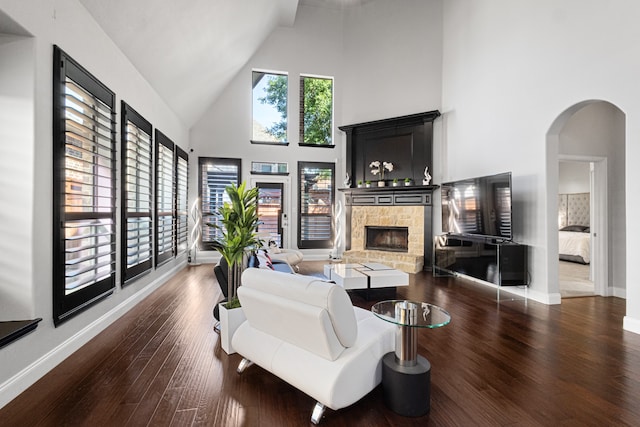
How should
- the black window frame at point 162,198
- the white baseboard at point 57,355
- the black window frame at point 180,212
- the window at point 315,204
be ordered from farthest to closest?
1. the window at point 315,204
2. the black window frame at point 180,212
3. the black window frame at point 162,198
4. the white baseboard at point 57,355

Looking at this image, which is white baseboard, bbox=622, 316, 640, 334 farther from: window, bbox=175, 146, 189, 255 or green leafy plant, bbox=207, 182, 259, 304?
window, bbox=175, 146, 189, 255

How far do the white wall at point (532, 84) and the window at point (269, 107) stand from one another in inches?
143

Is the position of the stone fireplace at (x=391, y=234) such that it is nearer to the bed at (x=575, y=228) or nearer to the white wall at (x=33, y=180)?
the bed at (x=575, y=228)

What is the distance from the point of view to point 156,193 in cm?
469

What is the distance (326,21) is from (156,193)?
5779mm

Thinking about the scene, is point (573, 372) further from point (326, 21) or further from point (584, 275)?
point (326, 21)

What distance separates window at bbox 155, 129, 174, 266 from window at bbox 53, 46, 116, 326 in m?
1.54

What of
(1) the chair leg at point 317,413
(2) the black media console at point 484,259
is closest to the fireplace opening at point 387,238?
(2) the black media console at point 484,259

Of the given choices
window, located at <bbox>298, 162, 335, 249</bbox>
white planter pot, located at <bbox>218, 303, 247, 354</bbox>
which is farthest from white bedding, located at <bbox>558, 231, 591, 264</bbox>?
white planter pot, located at <bbox>218, 303, 247, 354</bbox>

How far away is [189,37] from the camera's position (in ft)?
13.5

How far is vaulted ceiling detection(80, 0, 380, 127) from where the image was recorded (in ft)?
10.2

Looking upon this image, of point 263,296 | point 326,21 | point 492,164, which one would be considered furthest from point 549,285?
point 326,21

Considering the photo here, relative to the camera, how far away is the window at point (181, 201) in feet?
19.5

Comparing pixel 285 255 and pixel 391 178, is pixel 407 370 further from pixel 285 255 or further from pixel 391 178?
pixel 391 178
